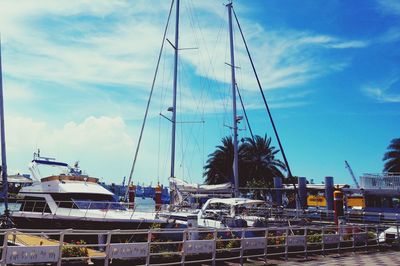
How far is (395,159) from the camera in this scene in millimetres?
58000

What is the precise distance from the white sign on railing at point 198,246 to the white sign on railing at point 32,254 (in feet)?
12.9

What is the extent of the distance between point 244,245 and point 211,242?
139 cm

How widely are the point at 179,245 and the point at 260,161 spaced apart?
45745mm

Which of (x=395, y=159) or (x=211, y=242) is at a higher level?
(x=395, y=159)

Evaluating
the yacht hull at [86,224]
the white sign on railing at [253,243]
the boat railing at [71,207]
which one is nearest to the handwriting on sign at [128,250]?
→ the white sign on railing at [253,243]

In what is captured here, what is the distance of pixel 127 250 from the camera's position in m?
11.1

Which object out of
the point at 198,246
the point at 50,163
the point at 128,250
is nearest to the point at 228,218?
the point at 198,246

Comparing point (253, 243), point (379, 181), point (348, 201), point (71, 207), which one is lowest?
point (253, 243)

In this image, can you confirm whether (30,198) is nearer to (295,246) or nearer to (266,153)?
(295,246)

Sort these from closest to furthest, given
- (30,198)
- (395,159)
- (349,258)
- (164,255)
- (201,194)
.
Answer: (164,255)
(349,258)
(30,198)
(201,194)
(395,159)

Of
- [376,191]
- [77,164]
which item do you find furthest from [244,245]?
[376,191]

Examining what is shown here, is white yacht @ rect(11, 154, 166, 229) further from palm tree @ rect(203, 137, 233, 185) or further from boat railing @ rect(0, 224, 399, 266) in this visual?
palm tree @ rect(203, 137, 233, 185)

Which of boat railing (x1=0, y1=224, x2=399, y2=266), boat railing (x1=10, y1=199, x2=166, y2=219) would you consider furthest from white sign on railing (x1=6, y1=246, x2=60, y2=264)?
boat railing (x1=10, y1=199, x2=166, y2=219)

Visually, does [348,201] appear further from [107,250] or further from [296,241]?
[107,250]
